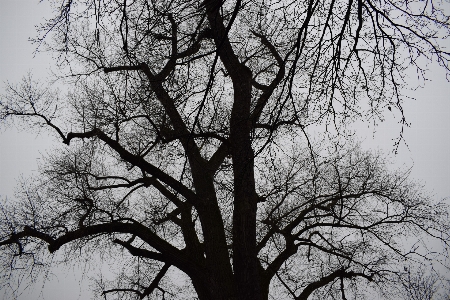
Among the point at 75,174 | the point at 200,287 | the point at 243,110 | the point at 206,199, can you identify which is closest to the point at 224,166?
the point at 206,199

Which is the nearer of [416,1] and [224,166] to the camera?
[416,1]

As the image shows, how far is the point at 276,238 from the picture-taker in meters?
9.35

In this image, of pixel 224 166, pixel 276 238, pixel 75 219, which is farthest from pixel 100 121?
pixel 276 238

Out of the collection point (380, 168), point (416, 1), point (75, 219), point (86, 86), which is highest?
point (86, 86)

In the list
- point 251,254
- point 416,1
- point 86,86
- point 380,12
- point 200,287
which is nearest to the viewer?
point 380,12

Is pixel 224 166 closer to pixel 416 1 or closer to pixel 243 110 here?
pixel 243 110

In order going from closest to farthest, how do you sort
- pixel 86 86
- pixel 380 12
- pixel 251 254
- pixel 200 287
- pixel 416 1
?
pixel 380 12 → pixel 416 1 → pixel 251 254 → pixel 200 287 → pixel 86 86

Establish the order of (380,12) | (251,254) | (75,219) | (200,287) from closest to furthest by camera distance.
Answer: (380,12) → (251,254) → (200,287) → (75,219)

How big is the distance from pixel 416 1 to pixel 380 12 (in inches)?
20.8

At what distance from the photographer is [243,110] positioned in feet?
22.4

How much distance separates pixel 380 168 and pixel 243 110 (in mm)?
3984

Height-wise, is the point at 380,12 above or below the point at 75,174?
below

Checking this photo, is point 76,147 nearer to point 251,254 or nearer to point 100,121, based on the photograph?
point 100,121

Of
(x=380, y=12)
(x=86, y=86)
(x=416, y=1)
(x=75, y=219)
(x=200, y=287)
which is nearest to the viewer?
(x=380, y=12)
